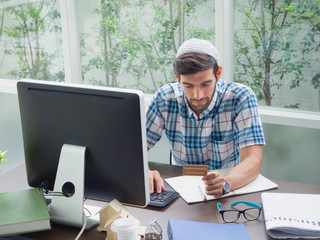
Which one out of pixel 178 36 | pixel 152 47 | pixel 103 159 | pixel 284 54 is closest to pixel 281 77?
pixel 284 54

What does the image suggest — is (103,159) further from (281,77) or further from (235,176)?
(281,77)

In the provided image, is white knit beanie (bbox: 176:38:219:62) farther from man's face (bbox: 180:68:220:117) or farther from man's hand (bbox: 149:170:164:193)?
man's hand (bbox: 149:170:164:193)

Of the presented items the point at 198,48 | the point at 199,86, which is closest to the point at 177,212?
the point at 199,86

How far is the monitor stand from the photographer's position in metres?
1.33

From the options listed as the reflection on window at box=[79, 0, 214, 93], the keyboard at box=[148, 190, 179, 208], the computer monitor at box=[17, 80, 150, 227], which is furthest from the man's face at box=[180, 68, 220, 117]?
the reflection on window at box=[79, 0, 214, 93]

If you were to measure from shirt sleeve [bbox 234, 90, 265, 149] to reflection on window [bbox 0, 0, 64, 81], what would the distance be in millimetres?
1873

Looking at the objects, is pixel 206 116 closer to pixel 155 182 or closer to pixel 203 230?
pixel 155 182

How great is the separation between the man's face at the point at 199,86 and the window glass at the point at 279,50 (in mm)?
770

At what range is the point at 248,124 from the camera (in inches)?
74.4

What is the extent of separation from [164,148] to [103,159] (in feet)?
5.54

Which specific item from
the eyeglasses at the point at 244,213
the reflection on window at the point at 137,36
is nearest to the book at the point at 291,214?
the eyeglasses at the point at 244,213

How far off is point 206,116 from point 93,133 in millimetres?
804

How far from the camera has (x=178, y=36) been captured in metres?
2.84

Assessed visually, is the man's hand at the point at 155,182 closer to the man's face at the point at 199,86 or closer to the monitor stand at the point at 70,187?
the monitor stand at the point at 70,187
